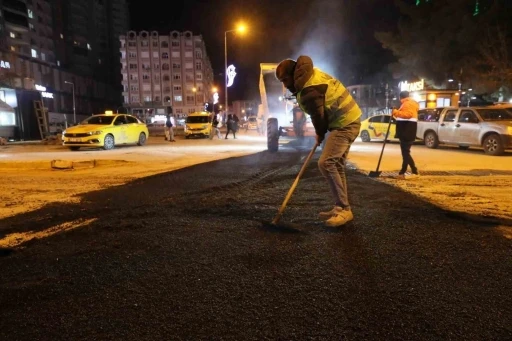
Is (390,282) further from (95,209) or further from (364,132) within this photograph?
(364,132)

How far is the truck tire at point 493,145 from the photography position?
486 inches

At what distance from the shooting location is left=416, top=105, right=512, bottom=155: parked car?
489 inches

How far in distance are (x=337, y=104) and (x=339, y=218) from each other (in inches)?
49.2

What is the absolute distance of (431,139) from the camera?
1566cm

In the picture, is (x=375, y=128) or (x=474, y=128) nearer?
(x=474, y=128)

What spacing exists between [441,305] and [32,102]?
24309 millimetres

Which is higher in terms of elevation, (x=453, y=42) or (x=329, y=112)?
(x=453, y=42)

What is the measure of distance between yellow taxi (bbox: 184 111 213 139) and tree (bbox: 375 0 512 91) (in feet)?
62.5

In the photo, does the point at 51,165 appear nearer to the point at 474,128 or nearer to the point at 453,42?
the point at 474,128

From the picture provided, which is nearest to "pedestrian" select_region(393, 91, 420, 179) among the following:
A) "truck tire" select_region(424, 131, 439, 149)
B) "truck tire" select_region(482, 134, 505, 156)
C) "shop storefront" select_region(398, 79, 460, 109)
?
"truck tire" select_region(482, 134, 505, 156)

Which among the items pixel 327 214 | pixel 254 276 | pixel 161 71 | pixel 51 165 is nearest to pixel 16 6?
pixel 161 71

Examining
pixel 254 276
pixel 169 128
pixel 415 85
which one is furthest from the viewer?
pixel 415 85

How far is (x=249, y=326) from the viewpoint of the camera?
2.26m

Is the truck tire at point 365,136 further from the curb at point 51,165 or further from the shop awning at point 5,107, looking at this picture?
the shop awning at point 5,107
